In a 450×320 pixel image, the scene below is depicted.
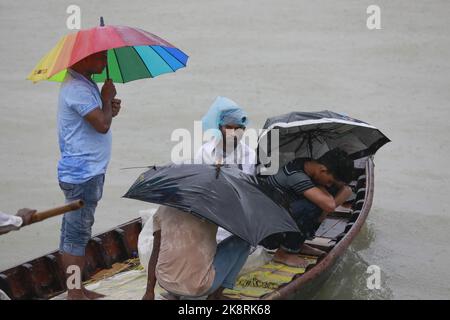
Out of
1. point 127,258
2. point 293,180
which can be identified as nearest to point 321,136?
point 293,180

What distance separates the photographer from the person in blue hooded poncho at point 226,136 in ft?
17.8

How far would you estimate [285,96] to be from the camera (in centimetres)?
1368

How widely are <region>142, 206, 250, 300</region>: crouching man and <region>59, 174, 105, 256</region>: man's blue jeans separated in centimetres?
60

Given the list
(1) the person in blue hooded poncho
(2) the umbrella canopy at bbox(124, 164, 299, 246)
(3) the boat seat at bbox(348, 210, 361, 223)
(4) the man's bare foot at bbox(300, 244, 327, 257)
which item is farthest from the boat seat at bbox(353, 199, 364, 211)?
(2) the umbrella canopy at bbox(124, 164, 299, 246)

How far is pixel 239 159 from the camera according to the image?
18.4ft

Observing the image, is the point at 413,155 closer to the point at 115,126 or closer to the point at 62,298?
the point at 115,126

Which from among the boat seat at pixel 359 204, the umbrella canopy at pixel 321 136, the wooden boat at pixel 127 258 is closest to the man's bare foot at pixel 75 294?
the wooden boat at pixel 127 258

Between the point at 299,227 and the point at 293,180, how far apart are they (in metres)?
0.52

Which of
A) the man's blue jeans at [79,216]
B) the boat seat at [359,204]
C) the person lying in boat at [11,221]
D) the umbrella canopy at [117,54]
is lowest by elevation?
the boat seat at [359,204]

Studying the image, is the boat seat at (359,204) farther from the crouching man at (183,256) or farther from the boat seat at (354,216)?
the crouching man at (183,256)

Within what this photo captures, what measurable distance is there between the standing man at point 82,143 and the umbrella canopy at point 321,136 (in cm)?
151

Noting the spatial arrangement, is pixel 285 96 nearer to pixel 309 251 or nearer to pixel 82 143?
pixel 309 251

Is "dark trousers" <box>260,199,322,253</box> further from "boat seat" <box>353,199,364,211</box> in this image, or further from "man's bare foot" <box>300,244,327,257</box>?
"boat seat" <box>353,199,364,211</box>

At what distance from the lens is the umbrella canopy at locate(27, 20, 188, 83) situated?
4645mm
